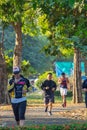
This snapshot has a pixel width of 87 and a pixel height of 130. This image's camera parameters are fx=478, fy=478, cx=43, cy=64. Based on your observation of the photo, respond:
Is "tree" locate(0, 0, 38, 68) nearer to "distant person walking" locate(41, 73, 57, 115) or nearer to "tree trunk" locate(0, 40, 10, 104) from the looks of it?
"tree trunk" locate(0, 40, 10, 104)

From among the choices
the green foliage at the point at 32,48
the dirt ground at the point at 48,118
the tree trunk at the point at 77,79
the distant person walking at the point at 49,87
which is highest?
the distant person walking at the point at 49,87

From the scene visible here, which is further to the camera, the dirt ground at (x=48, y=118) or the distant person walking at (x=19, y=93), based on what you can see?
the dirt ground at (x=48, y=118)

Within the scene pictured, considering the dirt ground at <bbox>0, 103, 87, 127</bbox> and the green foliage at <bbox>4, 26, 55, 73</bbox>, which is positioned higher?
the dirt ground at <bbox>0, 103, 87, 127</bbox>

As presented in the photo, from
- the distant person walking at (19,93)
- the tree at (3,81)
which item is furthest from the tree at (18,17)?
the distant person walking at (19,93)

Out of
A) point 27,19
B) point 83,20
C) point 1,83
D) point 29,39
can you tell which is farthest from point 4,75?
point 29,39

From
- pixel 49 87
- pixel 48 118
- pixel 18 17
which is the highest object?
pixel 18 17

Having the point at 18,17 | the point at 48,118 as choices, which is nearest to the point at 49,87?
the point at 48,118

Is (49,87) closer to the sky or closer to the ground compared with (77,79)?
closer to the sky

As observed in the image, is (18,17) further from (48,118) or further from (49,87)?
(48,118)

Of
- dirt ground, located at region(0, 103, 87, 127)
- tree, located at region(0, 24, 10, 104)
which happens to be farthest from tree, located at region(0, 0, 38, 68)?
dirt ground, located at region(0, 103, 87, 127)

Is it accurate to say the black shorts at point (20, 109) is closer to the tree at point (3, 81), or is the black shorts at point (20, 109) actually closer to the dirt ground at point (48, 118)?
the dirt ground at point (48, 118)

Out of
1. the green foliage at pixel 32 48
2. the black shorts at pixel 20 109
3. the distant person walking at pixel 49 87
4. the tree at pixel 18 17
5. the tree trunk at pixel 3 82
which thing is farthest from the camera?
the green foliage at pixel 32 48

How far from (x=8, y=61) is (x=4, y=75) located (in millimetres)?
2302

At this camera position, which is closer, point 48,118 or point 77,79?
point 48,118
